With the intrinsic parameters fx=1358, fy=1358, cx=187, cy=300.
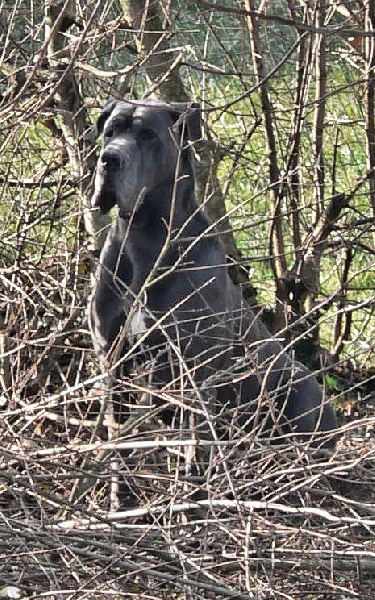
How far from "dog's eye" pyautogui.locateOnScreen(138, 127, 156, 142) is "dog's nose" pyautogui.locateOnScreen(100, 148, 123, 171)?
0.92 ft

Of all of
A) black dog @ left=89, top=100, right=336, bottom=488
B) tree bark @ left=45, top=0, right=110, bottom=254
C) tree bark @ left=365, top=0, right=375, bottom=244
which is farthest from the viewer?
tree bark @ left=365, top=0, right=375, bottom=244

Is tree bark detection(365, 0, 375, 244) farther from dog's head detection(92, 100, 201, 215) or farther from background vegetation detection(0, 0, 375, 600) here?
dog's head detection(92, 100, 201, 215)

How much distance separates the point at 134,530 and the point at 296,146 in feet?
10.5

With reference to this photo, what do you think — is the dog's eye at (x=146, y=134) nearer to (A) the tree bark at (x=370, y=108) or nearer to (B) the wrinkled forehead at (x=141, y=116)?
(B) the wrinkled forehead at (x=141, y=116)

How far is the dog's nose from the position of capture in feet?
16.7

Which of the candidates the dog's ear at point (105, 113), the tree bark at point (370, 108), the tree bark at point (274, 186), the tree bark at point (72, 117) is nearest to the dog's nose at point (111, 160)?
the dog's ear at point (105, 113)

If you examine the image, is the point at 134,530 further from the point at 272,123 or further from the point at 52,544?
the point at 272,123

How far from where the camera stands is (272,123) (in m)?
7.31

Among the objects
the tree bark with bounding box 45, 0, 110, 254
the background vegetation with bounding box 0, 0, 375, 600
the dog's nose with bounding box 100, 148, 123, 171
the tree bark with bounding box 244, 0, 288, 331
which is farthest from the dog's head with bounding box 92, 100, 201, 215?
the tree bark with bounding box 244, 0, 288, 331

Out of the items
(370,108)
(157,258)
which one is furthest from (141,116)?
(370,108)

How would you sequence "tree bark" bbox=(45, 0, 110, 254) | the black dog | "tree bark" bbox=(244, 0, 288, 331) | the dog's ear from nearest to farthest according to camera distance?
the black dog, the dog's ear, "tree bark" bbox=(45, 0, 110, 254), "tree bark" bbox=(244, 0, 288, 331)

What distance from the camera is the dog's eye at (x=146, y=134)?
17.6 feet

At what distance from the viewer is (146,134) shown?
537cm

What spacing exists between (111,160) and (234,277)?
226 centimetres
